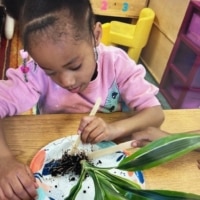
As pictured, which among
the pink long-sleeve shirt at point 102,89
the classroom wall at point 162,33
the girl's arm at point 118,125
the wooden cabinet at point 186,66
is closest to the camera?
the girl's arm at point 118,125

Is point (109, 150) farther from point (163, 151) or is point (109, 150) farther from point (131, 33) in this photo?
point (131, 33)

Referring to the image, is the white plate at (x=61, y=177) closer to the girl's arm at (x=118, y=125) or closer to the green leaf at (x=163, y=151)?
the girl's arm at (x=118, y=125)

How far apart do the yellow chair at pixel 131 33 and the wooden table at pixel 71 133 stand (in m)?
1.37

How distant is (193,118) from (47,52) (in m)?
0.41

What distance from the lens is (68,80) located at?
0.60m

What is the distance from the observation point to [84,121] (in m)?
0.58

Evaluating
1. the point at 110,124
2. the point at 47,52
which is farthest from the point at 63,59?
the point at 110,124

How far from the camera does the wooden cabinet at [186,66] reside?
1677 mm

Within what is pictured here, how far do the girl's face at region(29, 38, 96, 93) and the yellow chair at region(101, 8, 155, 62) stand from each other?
1404 mm

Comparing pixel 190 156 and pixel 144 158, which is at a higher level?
pixel 144 158

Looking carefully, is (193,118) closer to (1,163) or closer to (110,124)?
(110,124)

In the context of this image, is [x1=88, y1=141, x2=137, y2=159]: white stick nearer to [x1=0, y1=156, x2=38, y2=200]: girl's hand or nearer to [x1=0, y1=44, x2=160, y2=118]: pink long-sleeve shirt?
[x1=0, y1=156, x2=38, y2=200]: girl's hand

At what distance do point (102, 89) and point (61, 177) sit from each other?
330mm

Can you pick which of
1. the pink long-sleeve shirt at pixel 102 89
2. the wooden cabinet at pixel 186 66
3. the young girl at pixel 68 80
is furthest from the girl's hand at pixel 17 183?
the wooden cabinet at pixel 186 66
